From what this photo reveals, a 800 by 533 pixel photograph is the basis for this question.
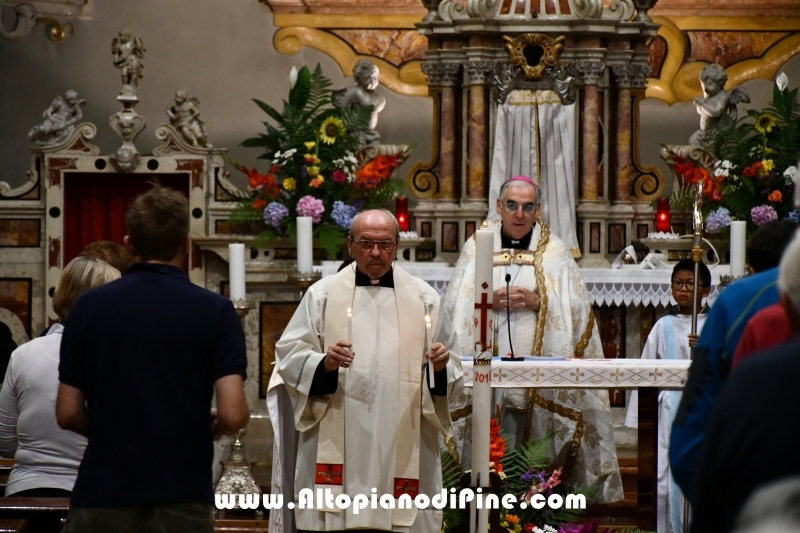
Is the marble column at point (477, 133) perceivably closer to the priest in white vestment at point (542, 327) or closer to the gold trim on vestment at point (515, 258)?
the priest in white vestment at point (542, 327)

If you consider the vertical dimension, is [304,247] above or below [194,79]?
below

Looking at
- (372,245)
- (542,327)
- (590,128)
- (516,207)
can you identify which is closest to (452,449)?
(542,327)

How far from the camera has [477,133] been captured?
8.50m

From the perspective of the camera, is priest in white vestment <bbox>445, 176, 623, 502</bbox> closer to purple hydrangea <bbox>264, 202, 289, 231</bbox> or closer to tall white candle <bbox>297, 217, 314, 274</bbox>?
tall white candle <bbox>297, 217, 314, 274</bbox>

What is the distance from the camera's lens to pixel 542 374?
517 cm

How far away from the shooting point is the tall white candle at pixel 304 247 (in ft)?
21.5

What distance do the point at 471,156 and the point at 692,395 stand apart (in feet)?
20.2

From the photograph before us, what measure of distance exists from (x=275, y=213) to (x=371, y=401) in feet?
12.0

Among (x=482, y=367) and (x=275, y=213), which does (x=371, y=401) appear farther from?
(x=275, y=213)

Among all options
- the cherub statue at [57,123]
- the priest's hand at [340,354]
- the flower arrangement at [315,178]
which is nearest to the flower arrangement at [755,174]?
the flower arrangement at [315,178]

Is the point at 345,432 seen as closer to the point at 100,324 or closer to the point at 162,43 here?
the point at 100,324

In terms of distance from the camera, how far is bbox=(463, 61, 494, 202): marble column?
8461 mm

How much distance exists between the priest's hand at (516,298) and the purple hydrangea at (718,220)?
2.52 metres

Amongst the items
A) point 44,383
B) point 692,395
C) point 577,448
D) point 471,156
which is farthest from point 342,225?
point 692,395
